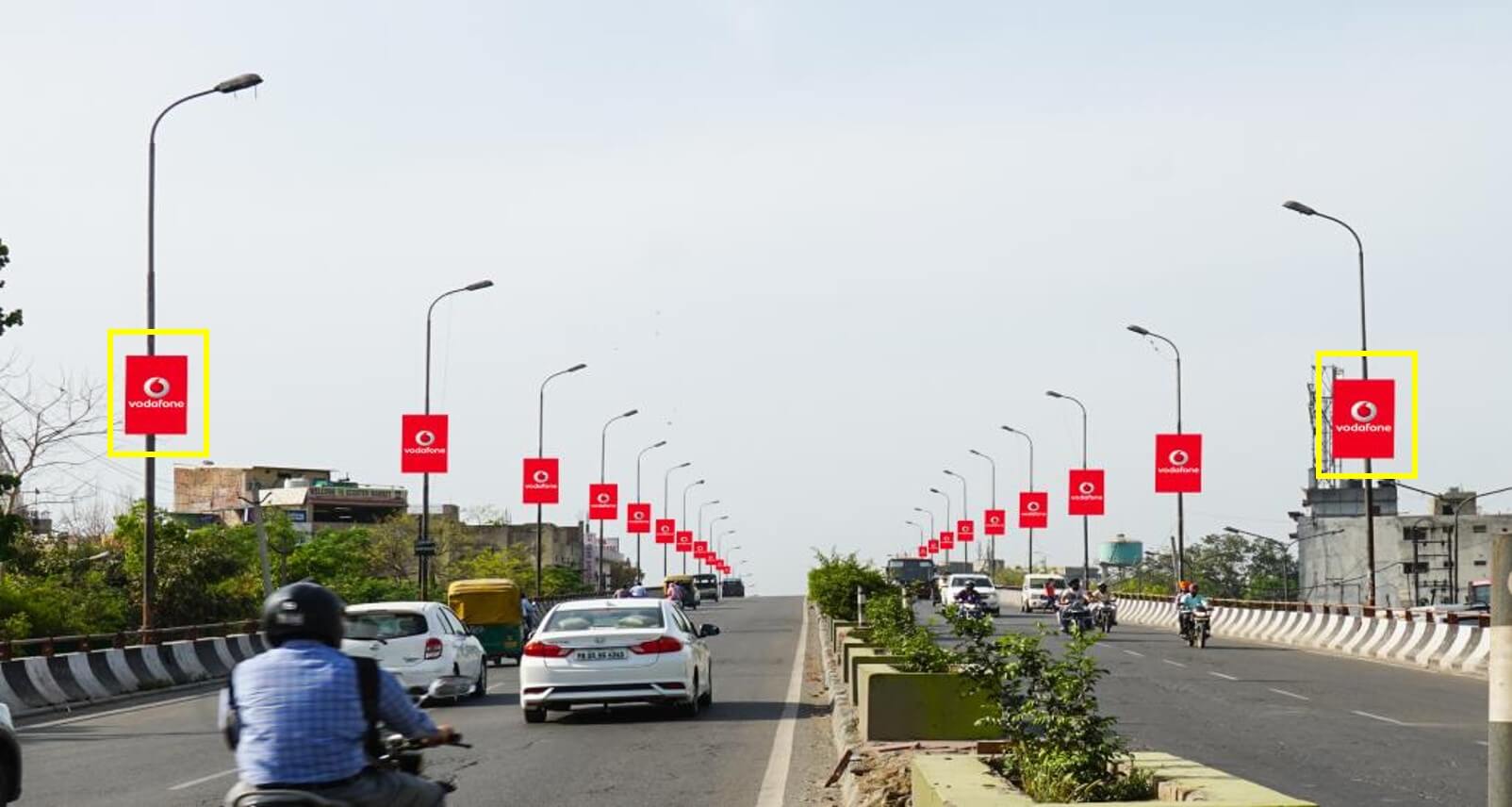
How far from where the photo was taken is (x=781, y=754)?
17.7m

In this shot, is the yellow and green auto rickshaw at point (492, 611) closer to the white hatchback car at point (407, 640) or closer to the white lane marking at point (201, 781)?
the white hatchback car at point (407, 640)

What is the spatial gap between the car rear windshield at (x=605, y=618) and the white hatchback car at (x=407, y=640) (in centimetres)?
193

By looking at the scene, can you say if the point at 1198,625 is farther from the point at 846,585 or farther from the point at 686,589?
the point at 686,589

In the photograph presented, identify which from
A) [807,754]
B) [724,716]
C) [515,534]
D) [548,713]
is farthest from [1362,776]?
[515,534]

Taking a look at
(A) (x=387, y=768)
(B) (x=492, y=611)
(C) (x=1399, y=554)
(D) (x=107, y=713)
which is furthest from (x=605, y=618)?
(C) (x=1399, y=554)

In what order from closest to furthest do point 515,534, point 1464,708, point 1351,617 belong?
point 1464,708, point 1351,617, point 515,534

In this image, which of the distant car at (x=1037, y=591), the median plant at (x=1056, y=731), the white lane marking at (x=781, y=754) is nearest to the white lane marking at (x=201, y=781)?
the white lane marking at (x=781, y=754)

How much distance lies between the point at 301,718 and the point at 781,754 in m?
11.2

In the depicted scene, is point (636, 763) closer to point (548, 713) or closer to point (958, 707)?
point (958, 707)

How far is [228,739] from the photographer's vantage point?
7207 mm

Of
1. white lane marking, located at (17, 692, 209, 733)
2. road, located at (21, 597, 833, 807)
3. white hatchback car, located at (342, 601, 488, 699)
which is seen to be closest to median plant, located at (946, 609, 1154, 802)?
road, located at (21, 597, 833, 807)

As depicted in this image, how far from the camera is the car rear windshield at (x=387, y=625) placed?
23656 millimetres

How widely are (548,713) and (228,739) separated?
16494 millimetres

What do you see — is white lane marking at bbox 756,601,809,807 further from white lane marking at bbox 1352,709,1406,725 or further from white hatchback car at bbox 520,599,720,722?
white lane marking at bbox 1352,709,1406,725
